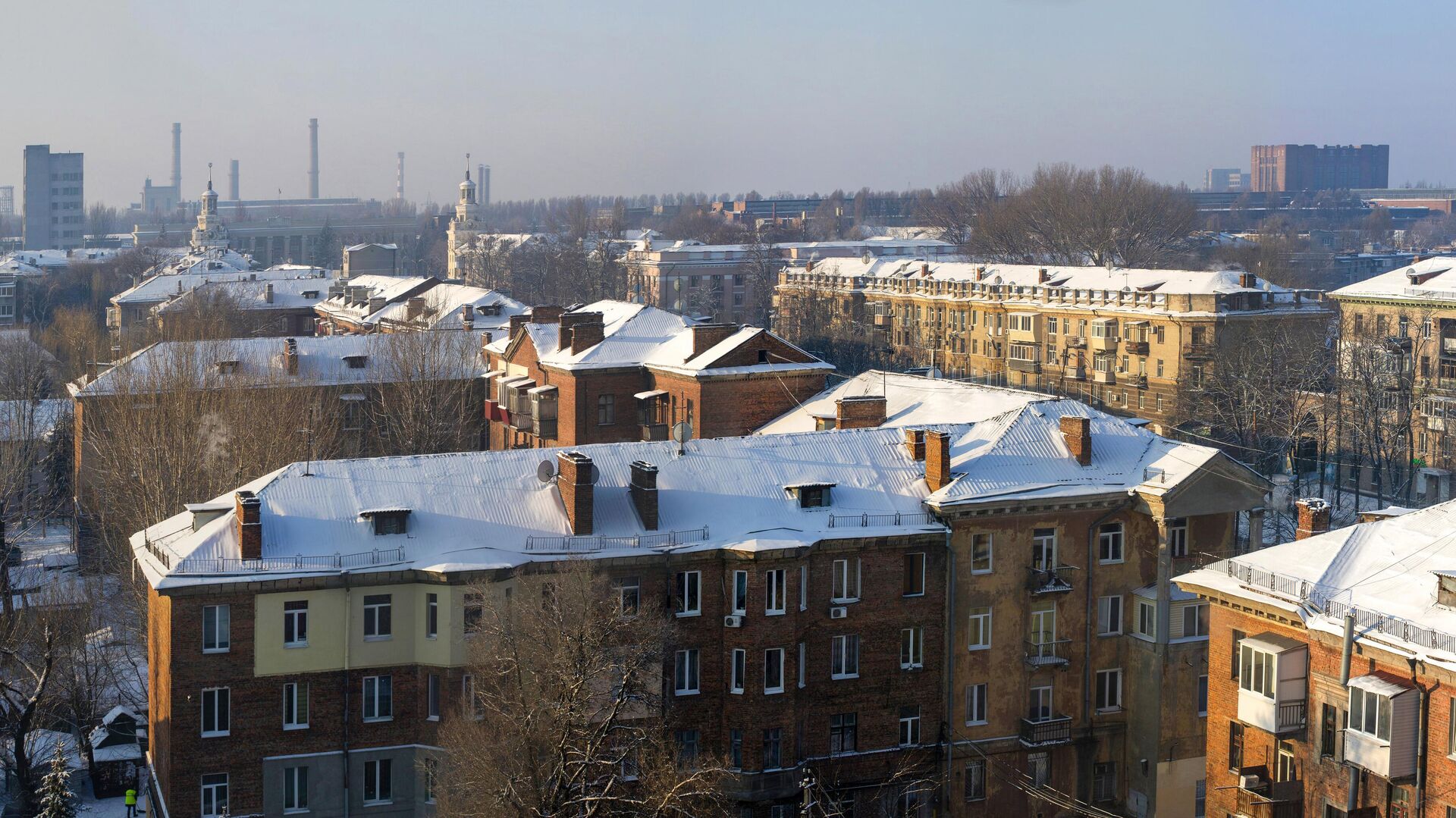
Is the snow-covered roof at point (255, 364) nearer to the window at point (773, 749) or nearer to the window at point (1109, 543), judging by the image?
the window at point (773, 749)

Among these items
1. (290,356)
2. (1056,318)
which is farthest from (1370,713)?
(1056,318)

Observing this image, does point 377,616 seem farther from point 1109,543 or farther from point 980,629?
point 1109,543

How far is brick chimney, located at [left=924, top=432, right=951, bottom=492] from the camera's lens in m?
28.8

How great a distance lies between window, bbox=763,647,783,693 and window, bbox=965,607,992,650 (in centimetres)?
364

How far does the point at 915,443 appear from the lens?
29953mm

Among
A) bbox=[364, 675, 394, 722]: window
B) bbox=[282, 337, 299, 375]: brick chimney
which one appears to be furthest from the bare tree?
bbox=[282, 337, 299, 375]: brick chimney

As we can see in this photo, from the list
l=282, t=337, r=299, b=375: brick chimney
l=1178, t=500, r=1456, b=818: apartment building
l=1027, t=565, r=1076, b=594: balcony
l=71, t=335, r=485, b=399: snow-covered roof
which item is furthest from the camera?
l=282, t=337, r=299, b=375: brick chimney

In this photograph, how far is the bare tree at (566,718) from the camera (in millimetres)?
20625

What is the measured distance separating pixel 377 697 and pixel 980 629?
10654 millimetres

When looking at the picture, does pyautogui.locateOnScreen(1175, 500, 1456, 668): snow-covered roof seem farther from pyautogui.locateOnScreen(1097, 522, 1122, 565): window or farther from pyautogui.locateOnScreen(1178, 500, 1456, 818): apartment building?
pyautogui.locateOnScreen(1097, 522, 1122, 565): window

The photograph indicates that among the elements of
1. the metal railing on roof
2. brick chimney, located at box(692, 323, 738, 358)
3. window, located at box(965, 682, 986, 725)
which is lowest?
window, located at box(965, 682, 986, 725)

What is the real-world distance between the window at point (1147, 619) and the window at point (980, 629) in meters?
3.01

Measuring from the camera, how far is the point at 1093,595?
29.7 metres

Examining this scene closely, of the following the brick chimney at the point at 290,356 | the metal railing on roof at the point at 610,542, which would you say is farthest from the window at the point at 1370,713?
the brick chimney at the point at 290,356
